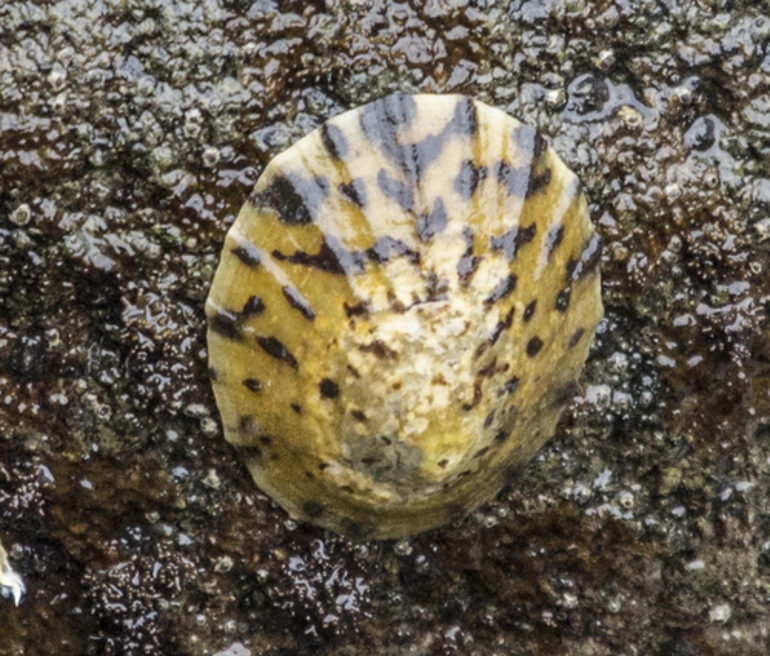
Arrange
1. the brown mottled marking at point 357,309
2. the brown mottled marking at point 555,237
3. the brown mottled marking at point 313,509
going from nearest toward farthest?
the brown mottled marking at point 357,309
the brown mottled marking at point 555,237
the brown mottled marking at point 313,509

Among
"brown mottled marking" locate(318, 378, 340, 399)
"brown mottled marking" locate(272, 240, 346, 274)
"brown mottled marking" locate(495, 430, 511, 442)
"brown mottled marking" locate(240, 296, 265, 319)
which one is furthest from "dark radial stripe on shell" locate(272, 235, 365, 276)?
"brown mottled marking" locate(495, 430, 511, 442)

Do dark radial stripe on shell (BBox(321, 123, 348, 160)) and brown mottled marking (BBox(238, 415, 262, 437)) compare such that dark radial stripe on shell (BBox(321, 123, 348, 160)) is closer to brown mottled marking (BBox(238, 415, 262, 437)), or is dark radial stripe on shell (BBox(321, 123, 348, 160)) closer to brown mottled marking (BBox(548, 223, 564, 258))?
brown mottled marking (BBox(548, 223, 564, 258))

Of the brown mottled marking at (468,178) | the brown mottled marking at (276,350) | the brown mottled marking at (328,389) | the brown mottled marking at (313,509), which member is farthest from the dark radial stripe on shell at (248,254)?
the brown mottled marking at (313,509)

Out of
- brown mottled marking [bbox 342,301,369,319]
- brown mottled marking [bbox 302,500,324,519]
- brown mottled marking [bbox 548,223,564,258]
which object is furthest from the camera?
brown mottled marking [bbox 302,500,324,519]

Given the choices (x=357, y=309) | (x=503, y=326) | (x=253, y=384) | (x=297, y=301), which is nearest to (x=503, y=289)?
(x=503, y=326)

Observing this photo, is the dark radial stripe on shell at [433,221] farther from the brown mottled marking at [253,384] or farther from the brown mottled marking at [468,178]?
the brown mottled marking at [253,384]

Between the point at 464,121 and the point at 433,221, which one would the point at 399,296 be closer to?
the point at 433,221
